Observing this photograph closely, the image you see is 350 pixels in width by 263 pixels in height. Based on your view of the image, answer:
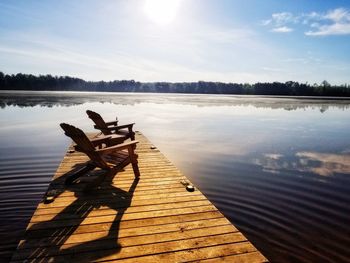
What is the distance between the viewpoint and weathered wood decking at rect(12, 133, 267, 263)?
10.3 feet

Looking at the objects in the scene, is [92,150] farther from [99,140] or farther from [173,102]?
[173,102]

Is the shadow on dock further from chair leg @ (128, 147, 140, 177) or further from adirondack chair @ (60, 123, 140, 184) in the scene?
chair leg @ (128, 147, 140, 177)

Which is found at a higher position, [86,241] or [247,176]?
[86,241]

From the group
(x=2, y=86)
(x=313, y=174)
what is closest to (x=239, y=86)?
(x=2, y=86)

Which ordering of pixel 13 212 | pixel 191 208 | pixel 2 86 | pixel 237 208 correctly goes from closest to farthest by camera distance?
pixel 191 208 < pixel 13 212 < pixel 237 208 < pixel 2 86

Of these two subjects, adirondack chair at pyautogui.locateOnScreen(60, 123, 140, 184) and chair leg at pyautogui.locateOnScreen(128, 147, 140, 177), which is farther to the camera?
chair leg at pyautogui.locateOnScreen(128, 147, 140, 177)

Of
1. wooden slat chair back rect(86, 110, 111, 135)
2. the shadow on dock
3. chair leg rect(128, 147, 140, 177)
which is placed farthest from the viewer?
wooden slat chair back rect(86, 110, 111, 135)

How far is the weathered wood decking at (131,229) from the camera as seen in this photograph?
3.14 m

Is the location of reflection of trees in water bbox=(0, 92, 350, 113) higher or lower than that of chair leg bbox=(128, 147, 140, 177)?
lower

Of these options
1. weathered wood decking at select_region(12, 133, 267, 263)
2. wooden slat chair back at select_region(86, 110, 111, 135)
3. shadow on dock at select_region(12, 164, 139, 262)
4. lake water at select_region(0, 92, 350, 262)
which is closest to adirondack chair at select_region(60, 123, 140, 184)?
shadow on dock at select_region(12, 164, 139, 262)

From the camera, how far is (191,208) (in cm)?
443

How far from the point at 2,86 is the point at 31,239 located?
117755 millimetres

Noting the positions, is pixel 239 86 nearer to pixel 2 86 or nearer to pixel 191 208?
pixel 2 86

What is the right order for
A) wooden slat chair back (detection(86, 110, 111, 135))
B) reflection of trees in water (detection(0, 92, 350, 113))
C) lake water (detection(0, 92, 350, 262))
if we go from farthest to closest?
reflection of trees in water (detection(0, 92, 350, 113)) → wooden slat chair back (detection(86, 110, 111, 135)) → lake water (detection(0, 92, 350, 262))
